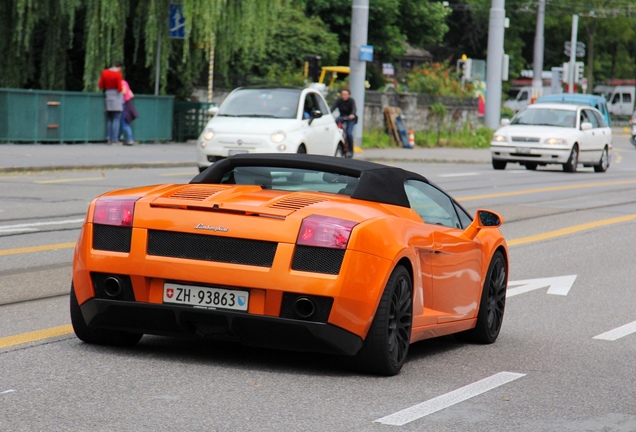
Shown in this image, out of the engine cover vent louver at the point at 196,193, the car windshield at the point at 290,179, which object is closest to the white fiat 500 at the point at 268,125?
the car windshield at the point at 290,179

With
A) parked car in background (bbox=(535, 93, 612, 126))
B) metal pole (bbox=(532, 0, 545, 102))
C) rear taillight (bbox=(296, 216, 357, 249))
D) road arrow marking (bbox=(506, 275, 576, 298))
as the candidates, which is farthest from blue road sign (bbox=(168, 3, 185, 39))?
metal pole (bbox=(532, 0, 545, 102))

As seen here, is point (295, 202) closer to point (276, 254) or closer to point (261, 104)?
point (276, 254)

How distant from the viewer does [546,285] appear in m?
11.7

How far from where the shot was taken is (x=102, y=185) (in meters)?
21.2

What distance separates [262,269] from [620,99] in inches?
4064

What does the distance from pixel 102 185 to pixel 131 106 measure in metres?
11.8

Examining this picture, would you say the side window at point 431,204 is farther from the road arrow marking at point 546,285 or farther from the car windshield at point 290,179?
the road arrow marking at point 546,285

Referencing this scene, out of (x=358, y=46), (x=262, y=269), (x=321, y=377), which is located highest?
(x=358, y=46)

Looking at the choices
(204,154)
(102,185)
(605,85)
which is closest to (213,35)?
(204,154)

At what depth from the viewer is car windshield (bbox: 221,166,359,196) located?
7.79 m

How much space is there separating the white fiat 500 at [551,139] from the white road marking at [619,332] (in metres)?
22.9

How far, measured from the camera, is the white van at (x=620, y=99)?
10569 cm

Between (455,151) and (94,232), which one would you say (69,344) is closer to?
(94,232)

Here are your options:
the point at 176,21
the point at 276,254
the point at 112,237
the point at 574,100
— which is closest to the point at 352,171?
the point at 276,254
